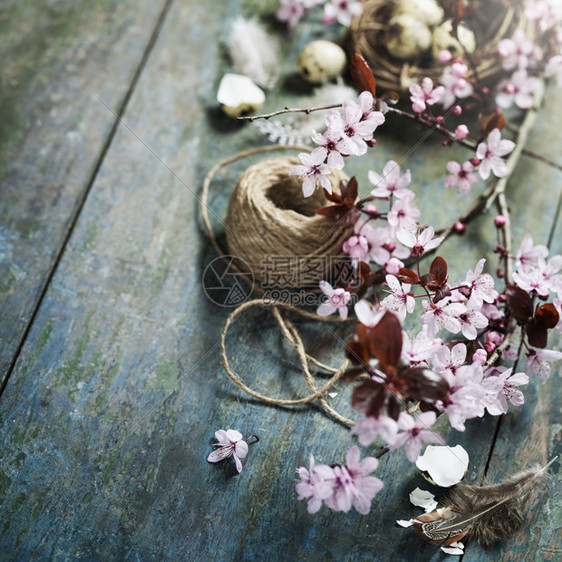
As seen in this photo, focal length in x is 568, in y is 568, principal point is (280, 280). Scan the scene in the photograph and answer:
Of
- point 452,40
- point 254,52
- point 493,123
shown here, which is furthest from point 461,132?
point 254,52

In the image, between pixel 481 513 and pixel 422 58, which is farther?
pixel 422 58

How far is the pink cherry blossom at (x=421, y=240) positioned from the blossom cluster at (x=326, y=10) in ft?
2.47

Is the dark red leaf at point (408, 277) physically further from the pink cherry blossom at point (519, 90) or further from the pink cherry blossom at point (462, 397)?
the pink cherry blossom at point (519, 90)

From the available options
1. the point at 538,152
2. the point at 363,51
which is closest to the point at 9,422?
the point at 363,51

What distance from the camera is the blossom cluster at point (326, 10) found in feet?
5.09

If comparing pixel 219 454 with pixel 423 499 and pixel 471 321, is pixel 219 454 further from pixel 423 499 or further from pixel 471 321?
pixel 471 321

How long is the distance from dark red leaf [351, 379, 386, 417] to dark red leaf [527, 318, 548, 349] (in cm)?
42

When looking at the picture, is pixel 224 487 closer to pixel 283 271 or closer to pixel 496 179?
pixel 283 271

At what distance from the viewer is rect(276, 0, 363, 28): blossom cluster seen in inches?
61.1

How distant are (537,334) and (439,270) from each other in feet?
0.78

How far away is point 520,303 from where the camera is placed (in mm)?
1114

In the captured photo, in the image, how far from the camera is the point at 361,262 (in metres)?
1.17

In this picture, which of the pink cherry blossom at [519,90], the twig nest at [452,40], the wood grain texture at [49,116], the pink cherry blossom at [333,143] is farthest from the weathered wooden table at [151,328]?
the pink cherry blossom at [333,143]

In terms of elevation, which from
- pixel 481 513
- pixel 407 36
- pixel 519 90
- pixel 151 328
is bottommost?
pixel 481 513
